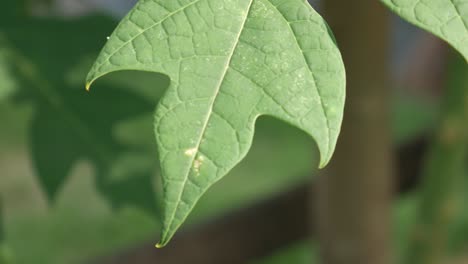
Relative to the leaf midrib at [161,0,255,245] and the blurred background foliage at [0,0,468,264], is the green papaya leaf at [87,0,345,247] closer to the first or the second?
the leaf midrib at [161,0,255,245]

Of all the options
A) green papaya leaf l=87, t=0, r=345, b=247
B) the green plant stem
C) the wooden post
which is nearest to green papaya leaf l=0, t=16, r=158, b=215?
the wooden post

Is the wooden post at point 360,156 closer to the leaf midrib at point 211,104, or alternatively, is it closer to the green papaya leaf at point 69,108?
the green papaya leaf at point 69,108

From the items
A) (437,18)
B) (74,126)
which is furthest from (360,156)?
(437,18)

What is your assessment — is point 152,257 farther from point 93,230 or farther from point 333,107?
point 333,107

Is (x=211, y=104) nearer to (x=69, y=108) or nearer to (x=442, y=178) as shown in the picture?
(x=69, y=108)

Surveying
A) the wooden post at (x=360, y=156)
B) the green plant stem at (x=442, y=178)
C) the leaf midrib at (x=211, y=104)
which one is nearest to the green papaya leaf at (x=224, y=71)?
the leaf midrib at (x=211, y=104)

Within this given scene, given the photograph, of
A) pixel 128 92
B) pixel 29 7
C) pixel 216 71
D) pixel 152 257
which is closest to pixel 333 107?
pixel 216 71
